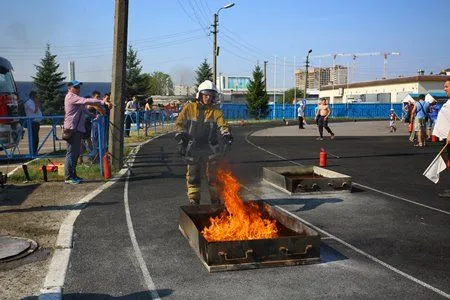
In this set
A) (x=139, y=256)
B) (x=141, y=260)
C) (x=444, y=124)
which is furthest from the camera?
(x=444, y=124)

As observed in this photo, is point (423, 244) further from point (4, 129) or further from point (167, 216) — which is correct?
point (4, 129)

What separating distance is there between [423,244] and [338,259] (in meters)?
1.34

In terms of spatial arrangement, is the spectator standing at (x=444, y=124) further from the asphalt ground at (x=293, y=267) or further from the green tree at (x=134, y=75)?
the green tree at (x=134, y=75)

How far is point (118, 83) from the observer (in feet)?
38.6

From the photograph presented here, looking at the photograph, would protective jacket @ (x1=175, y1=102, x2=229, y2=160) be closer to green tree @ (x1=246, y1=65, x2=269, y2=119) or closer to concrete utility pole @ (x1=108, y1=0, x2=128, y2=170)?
concrete utility pole @ (x1=108, y1=0, x2=128, y2=170)

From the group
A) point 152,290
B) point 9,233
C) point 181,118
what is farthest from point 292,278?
point 9,233

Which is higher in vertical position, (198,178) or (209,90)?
(209,90)

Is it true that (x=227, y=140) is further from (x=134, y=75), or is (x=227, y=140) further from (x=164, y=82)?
(x=164, y=82)

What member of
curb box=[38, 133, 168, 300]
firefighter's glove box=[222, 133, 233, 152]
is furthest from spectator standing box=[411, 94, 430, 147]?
curb box=[38, 133, 168, 300]

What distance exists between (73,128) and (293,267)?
6540 millimetres

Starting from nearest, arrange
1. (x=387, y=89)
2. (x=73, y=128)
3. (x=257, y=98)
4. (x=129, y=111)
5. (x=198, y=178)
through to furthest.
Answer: (x=198, y=178) → (x=73, y=128) → (x=129, y=111) → (x=257, y=98) → (x=387, y=89)

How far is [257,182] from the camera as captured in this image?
10.5 m

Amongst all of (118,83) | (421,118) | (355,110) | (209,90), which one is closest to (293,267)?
(209,90)

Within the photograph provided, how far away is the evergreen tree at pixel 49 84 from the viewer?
48844 millimetres
